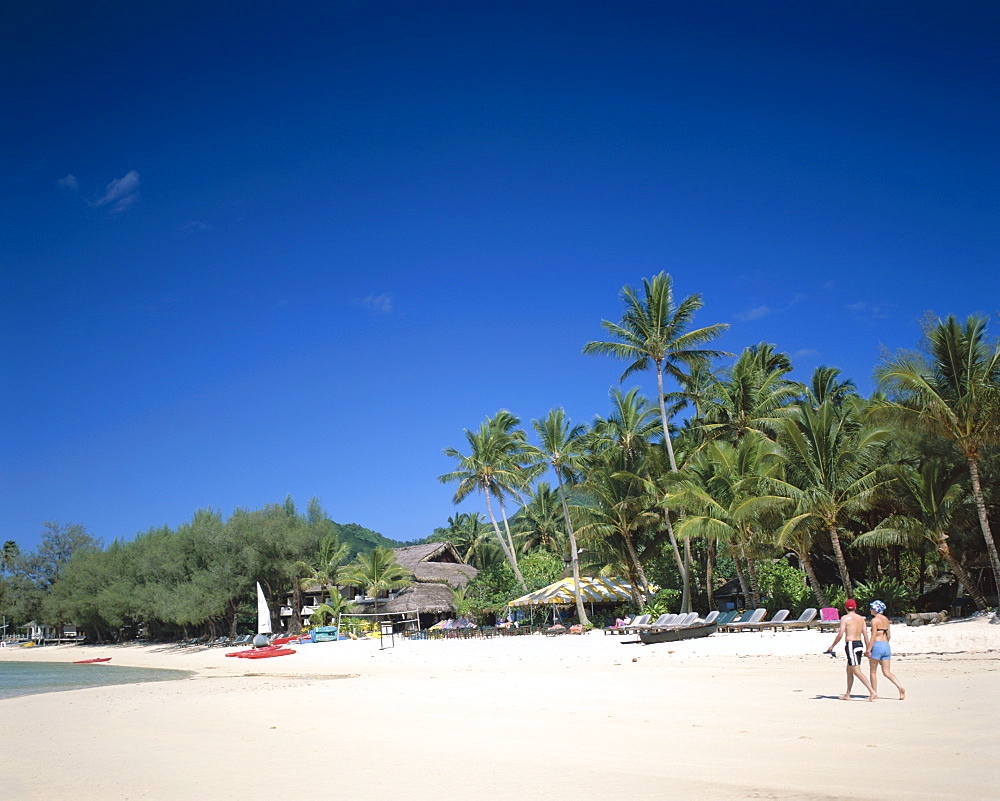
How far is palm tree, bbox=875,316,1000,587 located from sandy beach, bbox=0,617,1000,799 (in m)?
4.24

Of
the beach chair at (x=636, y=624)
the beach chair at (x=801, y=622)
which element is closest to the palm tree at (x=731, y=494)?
the beach chair at (x=801, y=622)

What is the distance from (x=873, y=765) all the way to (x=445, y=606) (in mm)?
36478

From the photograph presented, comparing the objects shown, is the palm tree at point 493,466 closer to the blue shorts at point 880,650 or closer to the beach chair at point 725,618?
the beach chair at point 725,618

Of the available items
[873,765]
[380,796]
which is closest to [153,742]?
[380,796]

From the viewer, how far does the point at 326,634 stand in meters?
36.8

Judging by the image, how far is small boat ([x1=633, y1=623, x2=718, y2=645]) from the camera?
2128 centimetres

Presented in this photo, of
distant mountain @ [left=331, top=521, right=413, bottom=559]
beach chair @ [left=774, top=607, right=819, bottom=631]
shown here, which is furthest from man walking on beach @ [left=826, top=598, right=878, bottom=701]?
distant mountain @ [left=331, top=521, right=413, bottom=559]

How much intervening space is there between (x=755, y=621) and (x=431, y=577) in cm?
2807

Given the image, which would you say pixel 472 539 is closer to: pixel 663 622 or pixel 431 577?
pixel 431 577

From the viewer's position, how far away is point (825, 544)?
81.9 ft

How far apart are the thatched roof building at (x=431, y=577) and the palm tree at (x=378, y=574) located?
747mm

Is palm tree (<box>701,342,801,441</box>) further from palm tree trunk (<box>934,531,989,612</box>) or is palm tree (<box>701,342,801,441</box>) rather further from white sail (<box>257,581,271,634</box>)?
white sail (<box>257,581,271,634</box>)

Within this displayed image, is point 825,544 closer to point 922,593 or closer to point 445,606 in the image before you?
point 922,593

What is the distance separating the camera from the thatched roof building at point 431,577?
132 feet
